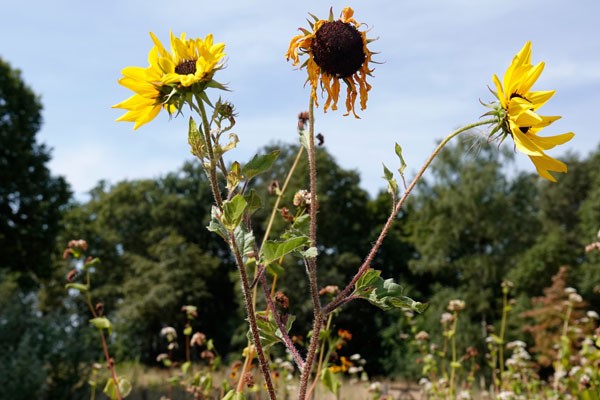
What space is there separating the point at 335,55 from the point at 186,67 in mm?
435

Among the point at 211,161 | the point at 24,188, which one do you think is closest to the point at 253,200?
the point at 211,161

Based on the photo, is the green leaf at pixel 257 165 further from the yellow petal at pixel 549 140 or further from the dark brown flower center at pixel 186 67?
the yellow petal at pixel 549 140

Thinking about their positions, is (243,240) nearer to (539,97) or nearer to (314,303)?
(314,303)

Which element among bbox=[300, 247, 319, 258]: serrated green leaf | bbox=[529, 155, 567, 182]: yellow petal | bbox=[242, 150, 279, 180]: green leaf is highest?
Result: bbox=[242, 150, 279, 180]: green leaf

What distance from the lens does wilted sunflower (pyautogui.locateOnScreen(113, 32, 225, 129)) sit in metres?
1.72

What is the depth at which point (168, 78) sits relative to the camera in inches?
67.4

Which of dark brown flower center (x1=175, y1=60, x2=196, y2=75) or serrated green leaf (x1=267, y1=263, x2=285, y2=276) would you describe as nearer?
dark brown flower center (x1=175, y1=60, x2=196, y2=75)

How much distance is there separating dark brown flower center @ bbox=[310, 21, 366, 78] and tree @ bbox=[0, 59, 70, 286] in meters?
20.1

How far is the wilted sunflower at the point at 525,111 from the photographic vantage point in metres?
1.75

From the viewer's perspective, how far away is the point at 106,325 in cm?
346

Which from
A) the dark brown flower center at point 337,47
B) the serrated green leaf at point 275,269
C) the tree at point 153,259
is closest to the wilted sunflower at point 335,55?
the dark brown flower center at point 337,47

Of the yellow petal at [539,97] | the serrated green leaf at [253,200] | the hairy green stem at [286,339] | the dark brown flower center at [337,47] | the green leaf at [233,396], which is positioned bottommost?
the green leaf at [233,396]

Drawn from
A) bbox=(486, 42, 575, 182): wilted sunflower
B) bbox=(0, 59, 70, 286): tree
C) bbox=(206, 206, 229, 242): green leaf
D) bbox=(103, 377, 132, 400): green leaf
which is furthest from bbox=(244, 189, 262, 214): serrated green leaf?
bbox=(0, 59, 70, 286): tree

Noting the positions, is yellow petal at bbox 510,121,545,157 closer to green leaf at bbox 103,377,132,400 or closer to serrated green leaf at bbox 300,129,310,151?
serrated green leaf at bbox 300,129,310,151
